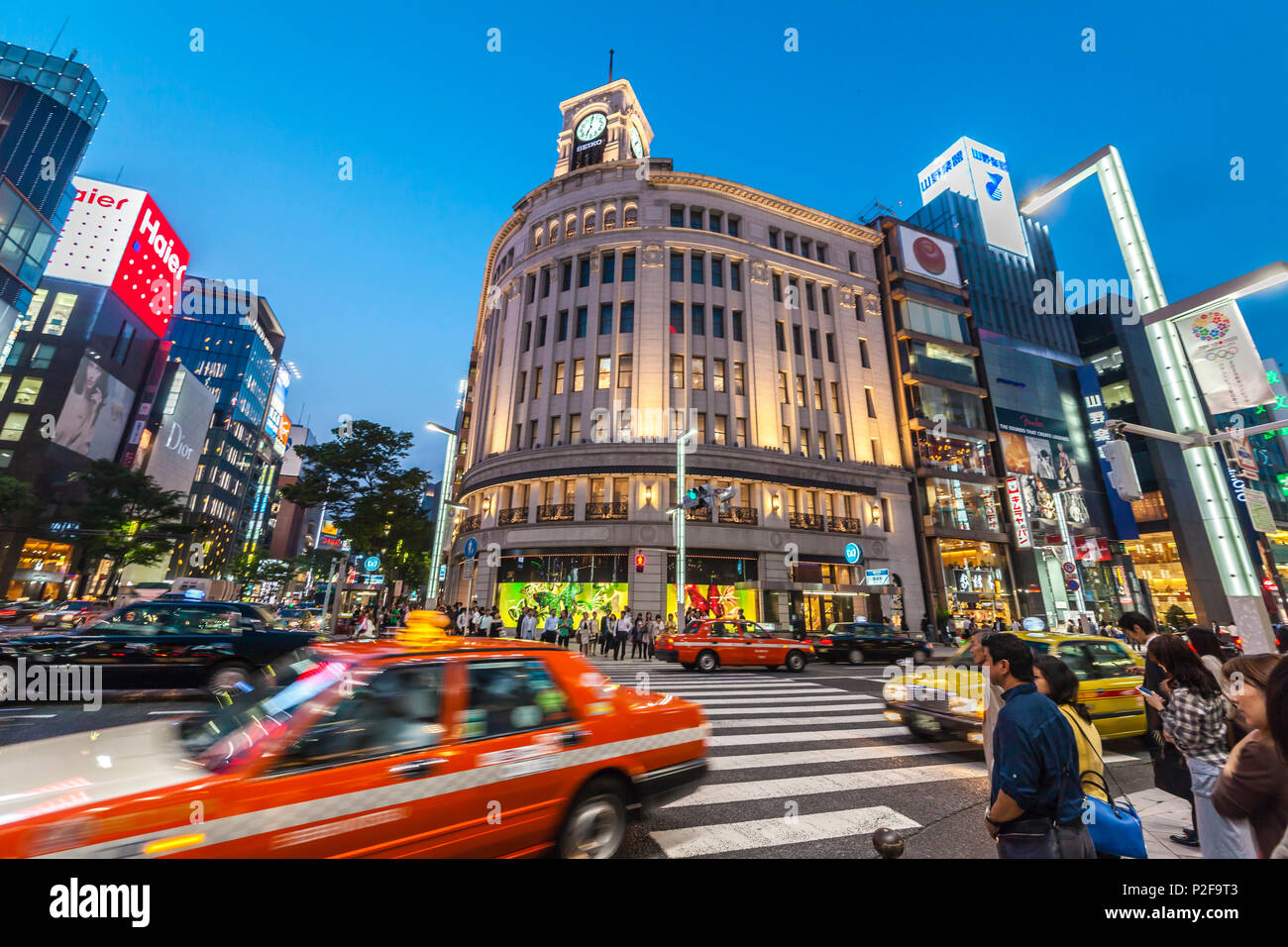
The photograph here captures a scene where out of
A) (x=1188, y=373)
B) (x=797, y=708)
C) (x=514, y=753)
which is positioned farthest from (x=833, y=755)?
(x=1188, y=373)

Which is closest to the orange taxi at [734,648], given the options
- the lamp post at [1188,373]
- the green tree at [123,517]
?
the lamp post at [1188,373]

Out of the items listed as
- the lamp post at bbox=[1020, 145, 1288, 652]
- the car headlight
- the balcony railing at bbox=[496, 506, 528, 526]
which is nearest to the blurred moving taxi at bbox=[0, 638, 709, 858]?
the car headlight

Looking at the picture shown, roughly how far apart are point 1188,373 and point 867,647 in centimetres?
1411

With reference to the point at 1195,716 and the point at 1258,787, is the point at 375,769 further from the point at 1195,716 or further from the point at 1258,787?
the point at 1195,716

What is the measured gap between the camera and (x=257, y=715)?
315cm

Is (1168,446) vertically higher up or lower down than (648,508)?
higher up

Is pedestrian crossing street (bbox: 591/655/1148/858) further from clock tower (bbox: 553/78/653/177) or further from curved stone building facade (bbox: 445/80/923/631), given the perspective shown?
clock tower (bbox: 553/78/653/177)

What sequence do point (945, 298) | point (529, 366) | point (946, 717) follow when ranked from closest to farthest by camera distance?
point (946, 717)
point (529, 366)
point (945, 298)

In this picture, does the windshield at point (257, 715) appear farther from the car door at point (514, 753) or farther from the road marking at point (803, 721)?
the road marking at point (803, 721)

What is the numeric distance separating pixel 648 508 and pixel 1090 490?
37.8 meters
